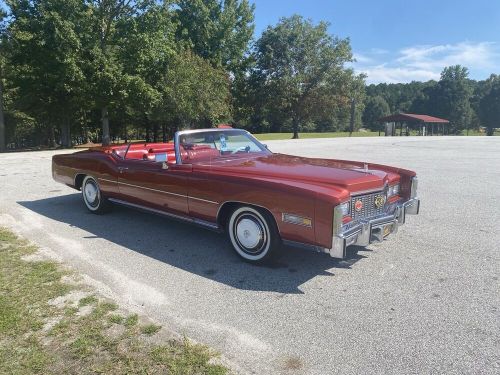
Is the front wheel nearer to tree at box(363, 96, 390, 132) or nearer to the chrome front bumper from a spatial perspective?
the chrome front bumper

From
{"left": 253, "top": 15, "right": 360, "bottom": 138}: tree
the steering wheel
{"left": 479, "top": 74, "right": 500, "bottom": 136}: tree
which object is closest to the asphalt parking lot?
the steering wheel

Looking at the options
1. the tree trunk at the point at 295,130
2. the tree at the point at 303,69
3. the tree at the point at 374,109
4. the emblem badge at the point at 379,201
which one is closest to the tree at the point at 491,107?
the tree at the point at 374,109

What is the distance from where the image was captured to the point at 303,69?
51.7 metres

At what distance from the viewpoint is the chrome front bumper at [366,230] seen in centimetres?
352

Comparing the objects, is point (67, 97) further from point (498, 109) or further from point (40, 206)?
point (498, 109)

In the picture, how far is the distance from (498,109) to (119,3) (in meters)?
83.2

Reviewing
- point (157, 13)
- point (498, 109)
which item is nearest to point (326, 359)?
point (157, 13)

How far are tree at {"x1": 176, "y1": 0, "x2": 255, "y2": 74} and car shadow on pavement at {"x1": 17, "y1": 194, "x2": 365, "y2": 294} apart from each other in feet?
115

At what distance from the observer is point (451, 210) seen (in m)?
6.63

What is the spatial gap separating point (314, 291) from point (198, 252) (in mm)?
1598

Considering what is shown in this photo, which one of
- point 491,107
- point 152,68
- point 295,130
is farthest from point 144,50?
point 491,107

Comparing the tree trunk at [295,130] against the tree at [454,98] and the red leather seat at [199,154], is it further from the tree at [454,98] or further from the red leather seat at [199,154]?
the tree at [454,98]

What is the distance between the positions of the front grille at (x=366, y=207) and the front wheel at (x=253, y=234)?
2.61ft

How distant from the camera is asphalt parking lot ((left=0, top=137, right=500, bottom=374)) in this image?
2.67m
